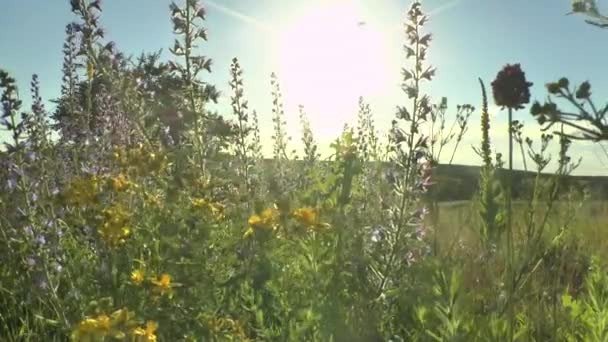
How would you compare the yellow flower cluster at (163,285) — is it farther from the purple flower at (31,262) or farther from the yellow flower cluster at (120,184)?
the purple flower at (31,262)

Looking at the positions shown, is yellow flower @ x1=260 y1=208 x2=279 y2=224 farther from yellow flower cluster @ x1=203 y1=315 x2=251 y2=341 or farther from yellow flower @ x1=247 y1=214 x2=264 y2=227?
yellow flower cluster @ x1=203 y1=315 x2=251 y2=341

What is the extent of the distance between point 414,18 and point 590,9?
2.49m

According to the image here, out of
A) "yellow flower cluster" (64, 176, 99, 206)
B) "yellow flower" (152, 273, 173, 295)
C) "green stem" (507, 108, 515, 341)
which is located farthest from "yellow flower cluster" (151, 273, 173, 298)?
"green stem" (507, 108, 515, 341)

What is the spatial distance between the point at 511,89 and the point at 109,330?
4.60 feet

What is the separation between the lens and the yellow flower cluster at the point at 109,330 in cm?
192

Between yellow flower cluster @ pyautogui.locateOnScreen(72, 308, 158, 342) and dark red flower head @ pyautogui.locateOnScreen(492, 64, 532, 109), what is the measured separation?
127cm

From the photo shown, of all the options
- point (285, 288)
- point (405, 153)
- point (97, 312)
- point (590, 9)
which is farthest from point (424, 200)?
point (590, 9)

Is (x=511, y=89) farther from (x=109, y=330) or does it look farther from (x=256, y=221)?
(x=109, y=330)

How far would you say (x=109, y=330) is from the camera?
193cm

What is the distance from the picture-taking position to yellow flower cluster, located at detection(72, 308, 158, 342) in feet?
6.30

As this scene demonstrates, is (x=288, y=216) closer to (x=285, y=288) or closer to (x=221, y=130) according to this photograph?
(x=285, y=288)

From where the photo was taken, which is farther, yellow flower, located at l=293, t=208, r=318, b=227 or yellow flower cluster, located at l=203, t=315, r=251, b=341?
yellow flower, located at l=293, t=208, r=318, b=227

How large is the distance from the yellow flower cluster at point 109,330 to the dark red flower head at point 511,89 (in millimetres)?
1275

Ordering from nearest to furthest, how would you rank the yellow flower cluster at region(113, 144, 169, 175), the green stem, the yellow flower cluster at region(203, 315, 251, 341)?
the green stem
the yellow flower cluster at region(203, 315, 251, 341)
the yellow flower cluster at region(113, 144, 169, 175)
